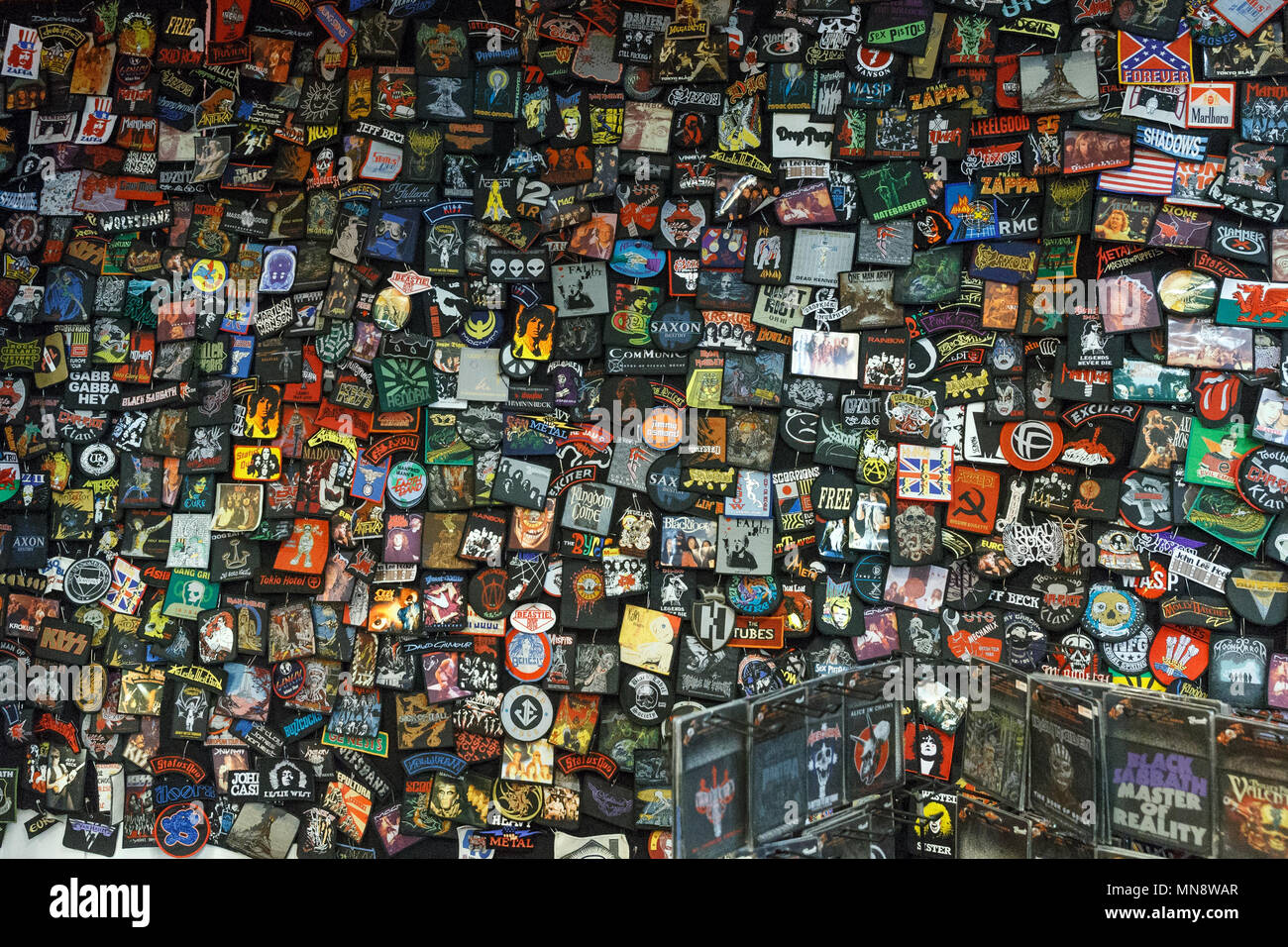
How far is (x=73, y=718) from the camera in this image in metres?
4.48

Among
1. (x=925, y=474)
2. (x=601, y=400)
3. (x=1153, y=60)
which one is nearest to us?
(x=1153, y=60)

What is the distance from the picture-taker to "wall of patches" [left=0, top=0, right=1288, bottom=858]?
Answer: 12.3 ft

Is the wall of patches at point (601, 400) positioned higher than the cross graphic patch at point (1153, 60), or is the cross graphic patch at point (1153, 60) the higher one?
the cross graphic patch at point (1153, 60)

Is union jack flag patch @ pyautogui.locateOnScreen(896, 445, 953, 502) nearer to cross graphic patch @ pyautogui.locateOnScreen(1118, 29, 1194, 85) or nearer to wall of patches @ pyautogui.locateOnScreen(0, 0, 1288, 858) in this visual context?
wall of patches @ pyautogui.locateOnScreen(0, 0, 1288, 858)

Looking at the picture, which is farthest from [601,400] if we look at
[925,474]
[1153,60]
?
[1153,60]

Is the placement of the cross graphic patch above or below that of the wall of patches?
above

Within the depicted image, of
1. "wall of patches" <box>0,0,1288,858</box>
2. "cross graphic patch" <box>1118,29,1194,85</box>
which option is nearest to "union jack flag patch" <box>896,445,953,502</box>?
"wall of patches" <box>0,0,1288,858</box>

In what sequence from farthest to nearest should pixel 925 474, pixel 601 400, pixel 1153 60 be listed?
1. pixel 601 400
2. pixel 925 474
3. pixel 1153 60

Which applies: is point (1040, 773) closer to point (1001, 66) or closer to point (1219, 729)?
point (1219, 729)

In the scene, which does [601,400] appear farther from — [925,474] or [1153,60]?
[1153,60]

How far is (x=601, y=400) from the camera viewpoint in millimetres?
4094

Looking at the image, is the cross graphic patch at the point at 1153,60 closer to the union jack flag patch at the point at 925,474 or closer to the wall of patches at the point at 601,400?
the wall of patches at the point at 601,400

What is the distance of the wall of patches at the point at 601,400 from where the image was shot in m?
3.74

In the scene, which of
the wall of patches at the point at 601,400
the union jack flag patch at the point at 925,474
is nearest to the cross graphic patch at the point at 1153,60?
the wall of patches at the point at 601,400
